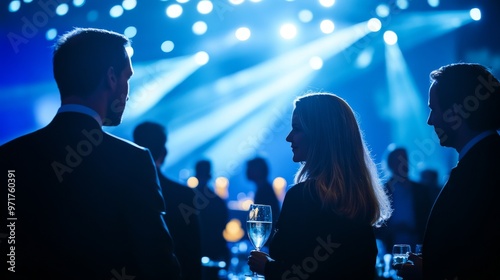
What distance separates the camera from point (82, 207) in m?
1.45

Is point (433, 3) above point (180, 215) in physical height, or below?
above

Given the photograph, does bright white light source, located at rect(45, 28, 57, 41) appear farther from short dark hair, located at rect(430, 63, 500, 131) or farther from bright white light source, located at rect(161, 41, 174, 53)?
short dark hair, located at rect(430, 63, 500, 131)

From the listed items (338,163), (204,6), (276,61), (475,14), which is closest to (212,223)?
(338,163)

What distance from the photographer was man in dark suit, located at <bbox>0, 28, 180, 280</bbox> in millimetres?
1431

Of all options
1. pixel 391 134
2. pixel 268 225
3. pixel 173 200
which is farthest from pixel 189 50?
pixel 268 225

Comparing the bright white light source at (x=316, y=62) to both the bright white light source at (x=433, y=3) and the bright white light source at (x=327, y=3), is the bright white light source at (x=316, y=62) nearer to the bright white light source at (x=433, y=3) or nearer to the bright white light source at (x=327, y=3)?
the bright white light source at (x=327, y=3)

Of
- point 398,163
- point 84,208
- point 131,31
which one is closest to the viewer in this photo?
point 84,208

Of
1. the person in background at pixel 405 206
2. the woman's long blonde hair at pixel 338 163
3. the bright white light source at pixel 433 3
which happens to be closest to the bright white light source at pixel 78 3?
the person in background at pixel 405 206

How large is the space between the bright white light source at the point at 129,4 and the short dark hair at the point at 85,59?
5941mm

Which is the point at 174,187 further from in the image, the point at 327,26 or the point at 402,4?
the point at 402,4

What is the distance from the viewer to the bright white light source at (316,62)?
337 inches

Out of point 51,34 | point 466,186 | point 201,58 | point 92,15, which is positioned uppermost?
point 92,15

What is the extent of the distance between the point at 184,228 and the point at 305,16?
5.80m

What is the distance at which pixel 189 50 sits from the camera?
26.2 ft
